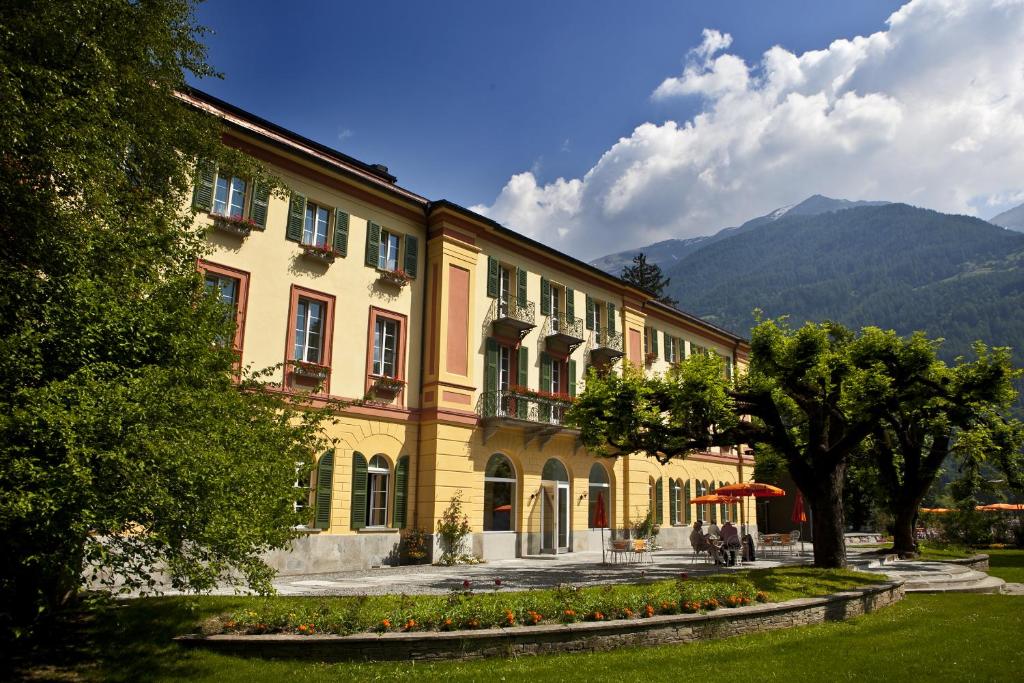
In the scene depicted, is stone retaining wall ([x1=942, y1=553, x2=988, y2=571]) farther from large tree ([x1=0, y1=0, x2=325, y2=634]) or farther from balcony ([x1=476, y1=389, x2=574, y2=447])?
large tree ([x1=0, y1=0, x2=325, y2=634])

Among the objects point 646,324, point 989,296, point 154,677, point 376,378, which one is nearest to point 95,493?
point 154,677

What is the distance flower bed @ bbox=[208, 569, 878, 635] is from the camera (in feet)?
30.2

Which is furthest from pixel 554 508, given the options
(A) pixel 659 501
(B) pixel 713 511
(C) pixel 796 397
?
(B) pixel 713 511

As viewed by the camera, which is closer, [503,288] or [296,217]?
[296,217]

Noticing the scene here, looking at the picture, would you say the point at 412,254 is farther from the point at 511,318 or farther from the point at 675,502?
the point at 675,502

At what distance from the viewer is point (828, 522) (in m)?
17.2

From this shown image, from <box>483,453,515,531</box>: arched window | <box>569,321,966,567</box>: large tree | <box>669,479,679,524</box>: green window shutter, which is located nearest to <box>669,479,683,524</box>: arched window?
<box>669,479,679,524</box>: green window shutter

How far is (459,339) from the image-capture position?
22.0 m

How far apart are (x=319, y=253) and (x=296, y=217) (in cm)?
111

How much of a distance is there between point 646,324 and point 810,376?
15718 mm

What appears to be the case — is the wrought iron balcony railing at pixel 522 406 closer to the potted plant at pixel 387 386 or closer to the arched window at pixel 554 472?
the arched window at pixel 554 472

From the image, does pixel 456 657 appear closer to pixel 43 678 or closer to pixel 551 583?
pixel 43 678

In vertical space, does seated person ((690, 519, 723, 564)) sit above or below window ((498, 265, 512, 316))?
below

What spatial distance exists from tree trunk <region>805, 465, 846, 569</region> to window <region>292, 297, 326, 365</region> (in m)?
13.2
